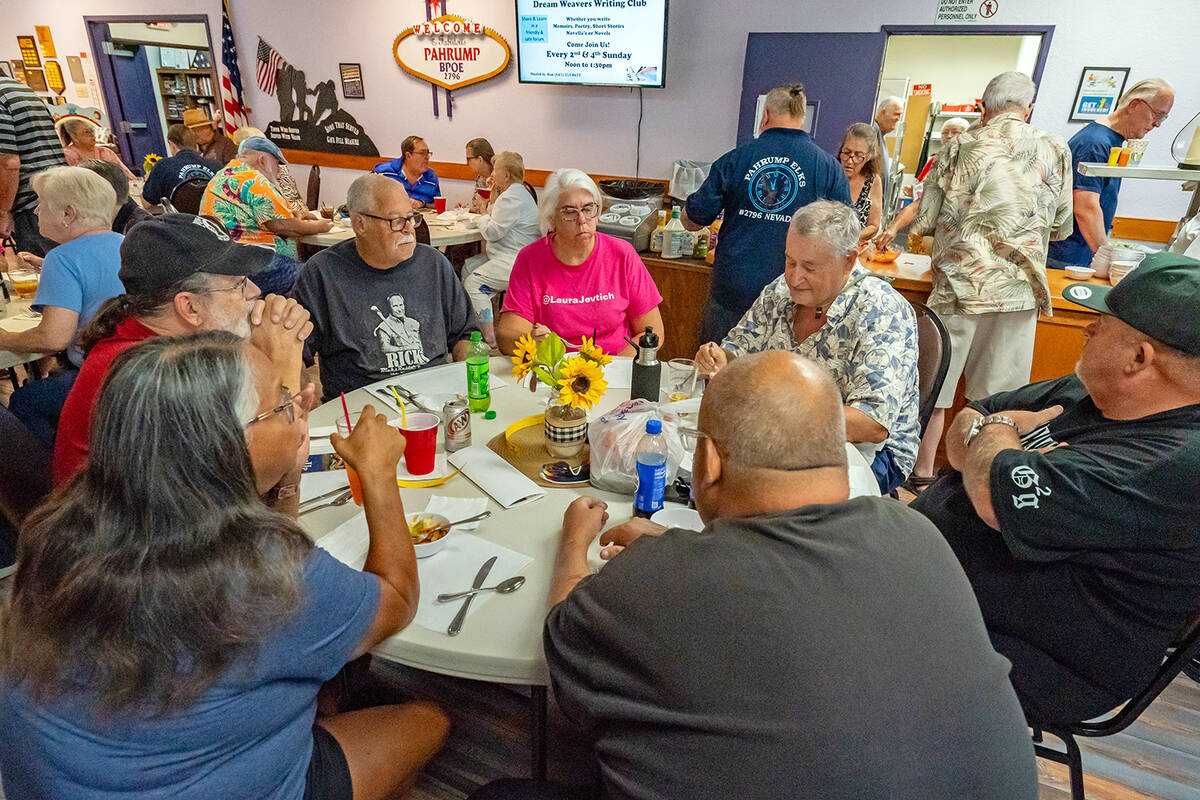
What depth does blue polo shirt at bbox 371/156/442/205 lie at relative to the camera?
5.61 meters

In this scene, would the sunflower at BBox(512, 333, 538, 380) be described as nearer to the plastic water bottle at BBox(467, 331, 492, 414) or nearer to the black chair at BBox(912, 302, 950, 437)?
the plastic water bottle at BBox(467, 331, 492, 414)

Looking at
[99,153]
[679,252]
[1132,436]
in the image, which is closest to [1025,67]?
[679,252]

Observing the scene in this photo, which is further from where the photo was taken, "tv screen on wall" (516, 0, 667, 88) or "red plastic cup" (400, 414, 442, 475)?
"tv screen on wall" (516, 0, 667, 88)

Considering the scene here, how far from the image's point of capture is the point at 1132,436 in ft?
4.23

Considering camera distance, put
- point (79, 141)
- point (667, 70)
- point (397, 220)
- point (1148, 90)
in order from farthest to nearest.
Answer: point (667, 70) < point (79, 141) < point (1148, 90) < point (397, 220)

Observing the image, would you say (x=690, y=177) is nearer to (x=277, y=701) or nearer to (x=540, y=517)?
(x=540, y=517)

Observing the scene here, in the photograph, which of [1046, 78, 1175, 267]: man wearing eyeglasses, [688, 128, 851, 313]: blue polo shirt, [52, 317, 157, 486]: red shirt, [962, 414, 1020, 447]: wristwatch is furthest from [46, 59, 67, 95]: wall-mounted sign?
[962, 414, 1020, 447]: wristwatch

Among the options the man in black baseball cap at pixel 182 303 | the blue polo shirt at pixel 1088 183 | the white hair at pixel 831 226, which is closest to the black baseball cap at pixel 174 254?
the man in black baseball cap at pixel 182 303

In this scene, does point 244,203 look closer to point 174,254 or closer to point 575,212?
point 575,212

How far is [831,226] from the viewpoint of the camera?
6.31ft

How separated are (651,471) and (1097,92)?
479 cm

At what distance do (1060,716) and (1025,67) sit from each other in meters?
6.36

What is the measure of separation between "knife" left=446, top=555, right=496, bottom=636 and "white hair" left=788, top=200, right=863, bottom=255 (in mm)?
1328

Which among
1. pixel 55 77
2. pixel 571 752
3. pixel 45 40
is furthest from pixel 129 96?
pixel 571 752
